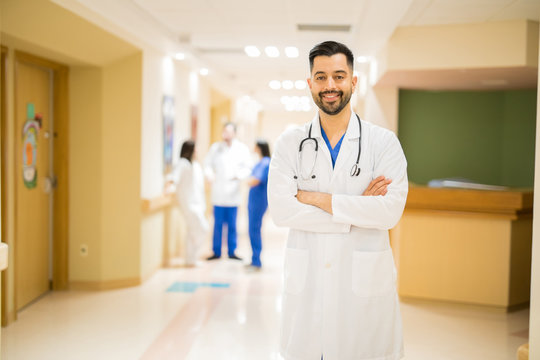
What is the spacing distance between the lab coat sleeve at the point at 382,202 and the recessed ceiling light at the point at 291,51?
4565 mm

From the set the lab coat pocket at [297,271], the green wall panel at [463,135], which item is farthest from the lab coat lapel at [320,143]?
the green wall panel at [463,135]

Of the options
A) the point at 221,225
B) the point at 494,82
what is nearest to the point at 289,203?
the point at 494,82

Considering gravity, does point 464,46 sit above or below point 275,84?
below

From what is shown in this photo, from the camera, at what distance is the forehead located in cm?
209

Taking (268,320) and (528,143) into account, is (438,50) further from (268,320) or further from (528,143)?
(268,320)

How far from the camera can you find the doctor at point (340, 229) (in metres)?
2.11

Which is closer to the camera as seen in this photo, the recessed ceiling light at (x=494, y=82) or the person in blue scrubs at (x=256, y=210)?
the recessed ceiling light at (x=494, y=82)

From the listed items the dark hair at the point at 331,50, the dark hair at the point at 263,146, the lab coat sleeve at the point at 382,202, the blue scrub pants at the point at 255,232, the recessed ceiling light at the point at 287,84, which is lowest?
the blue scrub pants at the point at 255,232

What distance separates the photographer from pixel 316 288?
2.14 m

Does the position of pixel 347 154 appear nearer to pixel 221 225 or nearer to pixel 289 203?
pixel 289 203

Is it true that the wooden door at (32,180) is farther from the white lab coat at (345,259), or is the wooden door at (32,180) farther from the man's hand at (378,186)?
the man's hand at (378,186)

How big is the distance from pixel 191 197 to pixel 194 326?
2.17 metres

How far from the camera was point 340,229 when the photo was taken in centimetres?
214

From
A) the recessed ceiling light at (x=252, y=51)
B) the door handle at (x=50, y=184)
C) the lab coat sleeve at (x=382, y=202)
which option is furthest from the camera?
the recessed ceiling light at (x=252, y=51)
